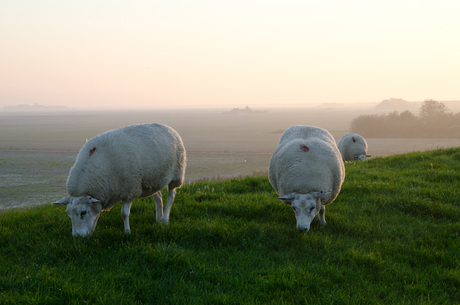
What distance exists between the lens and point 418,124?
61125 mm

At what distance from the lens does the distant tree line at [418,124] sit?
5850 cm

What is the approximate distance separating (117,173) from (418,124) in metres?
68.3

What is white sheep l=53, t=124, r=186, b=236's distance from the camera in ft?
17.0

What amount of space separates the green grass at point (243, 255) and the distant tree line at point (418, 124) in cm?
6222

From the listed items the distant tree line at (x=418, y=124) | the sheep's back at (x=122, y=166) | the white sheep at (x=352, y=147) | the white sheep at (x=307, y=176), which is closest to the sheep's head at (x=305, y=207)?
the white sheep at (x=307, y=176)

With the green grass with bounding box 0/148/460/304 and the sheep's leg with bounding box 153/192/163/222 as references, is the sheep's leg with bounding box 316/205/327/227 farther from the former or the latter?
the sheep's leg with bounding box 153/192/163/222

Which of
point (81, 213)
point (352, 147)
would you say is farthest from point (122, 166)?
point (352, 147)

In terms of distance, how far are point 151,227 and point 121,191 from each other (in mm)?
843

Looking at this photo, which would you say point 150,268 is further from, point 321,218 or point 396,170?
point 396,170

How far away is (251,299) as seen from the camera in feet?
12.5

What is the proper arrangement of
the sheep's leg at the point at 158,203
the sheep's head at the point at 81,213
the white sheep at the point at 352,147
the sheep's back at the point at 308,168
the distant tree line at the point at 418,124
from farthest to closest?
the distant tree line at the point at 418,124 → the white sheep at the point at 352,147 → the sheep's leg at the point at 158,203 → the sheep's back at the point at 308,168 → the sheep's head at the point at 81,213

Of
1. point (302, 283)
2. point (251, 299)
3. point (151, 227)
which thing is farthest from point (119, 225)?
point (302, 283)

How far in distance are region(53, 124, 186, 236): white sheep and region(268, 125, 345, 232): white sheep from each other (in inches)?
88.8

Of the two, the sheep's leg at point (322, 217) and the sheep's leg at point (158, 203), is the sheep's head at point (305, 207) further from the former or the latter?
the sheep's leg at point (158, 203)
